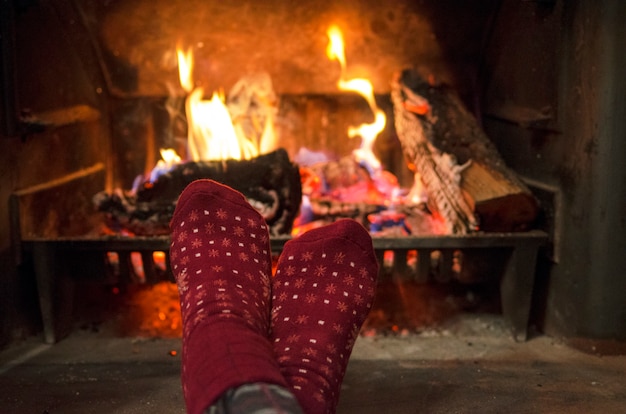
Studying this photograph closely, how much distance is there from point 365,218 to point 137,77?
0.99 meters

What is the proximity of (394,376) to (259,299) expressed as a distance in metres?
0.45

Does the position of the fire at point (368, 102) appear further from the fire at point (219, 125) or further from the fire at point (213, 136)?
the fire at point (213, 136)

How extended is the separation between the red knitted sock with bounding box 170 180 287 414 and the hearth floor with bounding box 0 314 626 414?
0.30 meters

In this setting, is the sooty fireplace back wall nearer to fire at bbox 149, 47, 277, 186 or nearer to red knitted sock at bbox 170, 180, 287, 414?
fire at bbox 149, 47, 277, 186

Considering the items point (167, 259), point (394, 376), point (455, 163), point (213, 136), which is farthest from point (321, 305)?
point (213, 136)

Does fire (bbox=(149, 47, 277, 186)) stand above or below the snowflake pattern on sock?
above

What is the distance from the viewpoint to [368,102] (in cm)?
259

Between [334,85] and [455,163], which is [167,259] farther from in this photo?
[334,85]

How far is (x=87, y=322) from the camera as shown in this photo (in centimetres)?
214

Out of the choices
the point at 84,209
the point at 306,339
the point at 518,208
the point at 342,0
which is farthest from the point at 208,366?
the point at 342,0

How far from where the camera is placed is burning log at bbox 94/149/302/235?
200 centimetres

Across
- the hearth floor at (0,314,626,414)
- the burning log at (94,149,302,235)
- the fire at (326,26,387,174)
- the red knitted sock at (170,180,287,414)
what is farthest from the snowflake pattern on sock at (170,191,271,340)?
the fire at (326,26,387,174)

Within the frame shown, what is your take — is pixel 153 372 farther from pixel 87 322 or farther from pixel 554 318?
pixel 554 318

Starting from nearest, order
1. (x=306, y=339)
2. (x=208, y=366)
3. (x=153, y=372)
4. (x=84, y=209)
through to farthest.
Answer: (x=208, y=366), (x=306, y=339), (x=153, y=372), (x=84, y=209)
